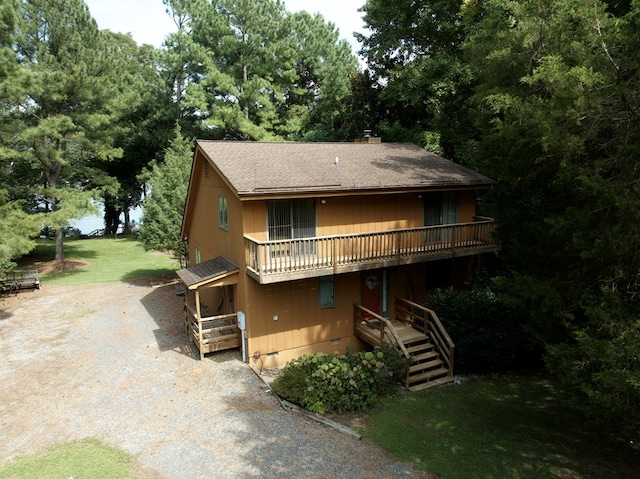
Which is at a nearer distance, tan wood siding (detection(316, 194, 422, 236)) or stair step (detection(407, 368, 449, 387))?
stair step (detection(407, 368, 449, 387))

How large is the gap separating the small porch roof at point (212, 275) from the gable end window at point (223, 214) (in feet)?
4.20

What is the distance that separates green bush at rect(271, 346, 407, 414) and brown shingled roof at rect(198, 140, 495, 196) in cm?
523

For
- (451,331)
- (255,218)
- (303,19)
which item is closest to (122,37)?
(303,19)

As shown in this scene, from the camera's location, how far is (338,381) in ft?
38.5

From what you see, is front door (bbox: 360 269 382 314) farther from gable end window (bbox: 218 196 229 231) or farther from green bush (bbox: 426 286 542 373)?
gable end window (bbox: 218 196 229 231)

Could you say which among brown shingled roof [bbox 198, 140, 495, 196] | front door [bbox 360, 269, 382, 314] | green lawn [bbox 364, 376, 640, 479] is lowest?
green lawn [bbox 364, 376, 640, 479]

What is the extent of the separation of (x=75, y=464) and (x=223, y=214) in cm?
906

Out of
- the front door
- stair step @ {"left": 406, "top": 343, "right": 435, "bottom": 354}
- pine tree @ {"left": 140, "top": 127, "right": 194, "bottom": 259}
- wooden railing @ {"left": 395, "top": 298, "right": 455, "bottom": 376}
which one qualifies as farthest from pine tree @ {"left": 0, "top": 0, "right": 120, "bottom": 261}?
stair step @ {"left": 406, "top": 343, "right": 435, "bottom": 354}

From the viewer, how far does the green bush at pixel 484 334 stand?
46.4 ft

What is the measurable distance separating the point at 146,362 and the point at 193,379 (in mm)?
2257

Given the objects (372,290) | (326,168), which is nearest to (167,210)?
(326,168)

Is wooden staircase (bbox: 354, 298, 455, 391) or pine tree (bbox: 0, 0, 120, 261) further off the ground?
pine tree (bbox: 0, 0, 120, 261)

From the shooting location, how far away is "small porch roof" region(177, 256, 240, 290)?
46.1ft

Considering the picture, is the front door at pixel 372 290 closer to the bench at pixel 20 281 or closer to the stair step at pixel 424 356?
the stair step at pixel 424 356
